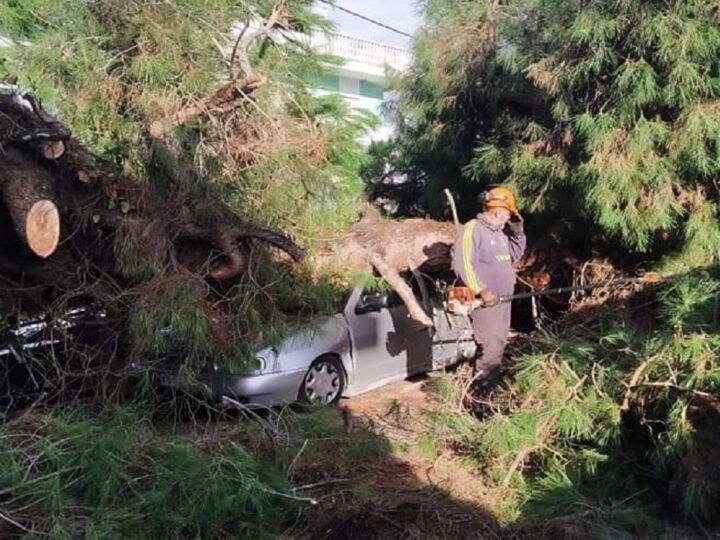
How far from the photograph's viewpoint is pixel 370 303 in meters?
6.50

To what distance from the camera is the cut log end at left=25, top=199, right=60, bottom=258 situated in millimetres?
3523

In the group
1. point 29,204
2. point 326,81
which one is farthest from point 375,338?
point 29,204

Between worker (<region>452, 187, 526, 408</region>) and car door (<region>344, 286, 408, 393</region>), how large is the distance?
1.04 m

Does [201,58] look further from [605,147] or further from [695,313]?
[695,313]

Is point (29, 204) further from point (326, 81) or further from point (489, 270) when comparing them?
point (326, 81)

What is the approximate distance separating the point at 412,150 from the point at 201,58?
286 centimetres

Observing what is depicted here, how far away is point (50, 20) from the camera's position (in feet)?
16.4

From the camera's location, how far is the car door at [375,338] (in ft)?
20.8

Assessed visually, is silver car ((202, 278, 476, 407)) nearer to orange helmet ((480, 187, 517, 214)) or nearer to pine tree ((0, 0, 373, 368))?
pine tree ((0, 0, 373, 368))

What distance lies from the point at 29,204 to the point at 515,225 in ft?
11.7

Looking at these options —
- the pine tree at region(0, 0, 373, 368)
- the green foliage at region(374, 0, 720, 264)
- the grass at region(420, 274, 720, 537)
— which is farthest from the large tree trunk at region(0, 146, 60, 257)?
the green foliage at region(374, 0, 720, 264)

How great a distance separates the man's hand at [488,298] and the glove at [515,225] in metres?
0.67

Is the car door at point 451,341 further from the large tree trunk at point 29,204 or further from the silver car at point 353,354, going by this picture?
the large tree trunk at point 29,204

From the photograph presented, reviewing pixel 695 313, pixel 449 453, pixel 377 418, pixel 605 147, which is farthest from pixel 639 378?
pixel 377 418
